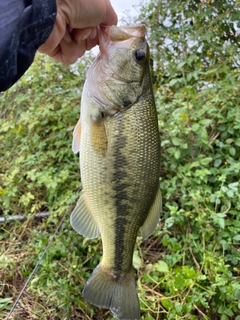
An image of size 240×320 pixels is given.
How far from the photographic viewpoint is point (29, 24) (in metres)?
1.09

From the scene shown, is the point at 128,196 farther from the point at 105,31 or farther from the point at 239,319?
the point at 239,319

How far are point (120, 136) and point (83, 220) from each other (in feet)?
1.37

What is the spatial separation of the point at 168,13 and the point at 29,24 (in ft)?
12.8

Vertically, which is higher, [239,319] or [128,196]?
[128,196]

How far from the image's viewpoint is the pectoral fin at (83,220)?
1.56 metres

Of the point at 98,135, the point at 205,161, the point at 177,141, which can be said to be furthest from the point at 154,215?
the point at 177,141

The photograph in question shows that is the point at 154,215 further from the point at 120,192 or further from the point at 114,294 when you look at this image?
the point at 114,294

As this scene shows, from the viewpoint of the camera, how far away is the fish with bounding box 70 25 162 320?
1.45m

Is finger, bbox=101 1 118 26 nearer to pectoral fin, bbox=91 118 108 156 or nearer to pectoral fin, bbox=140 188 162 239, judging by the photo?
pectoral fin, bbox=91 118 108 156

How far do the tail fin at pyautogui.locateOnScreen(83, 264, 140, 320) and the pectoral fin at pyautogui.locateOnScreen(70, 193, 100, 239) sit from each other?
0.66 feet

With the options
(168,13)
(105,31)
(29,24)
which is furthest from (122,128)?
(168,13)

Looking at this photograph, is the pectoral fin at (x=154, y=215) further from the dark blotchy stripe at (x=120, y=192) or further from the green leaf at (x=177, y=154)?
the green leaf at (x=177, y=154)

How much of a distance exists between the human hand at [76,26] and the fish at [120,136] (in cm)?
6

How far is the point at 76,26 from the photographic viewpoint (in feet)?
4.54
